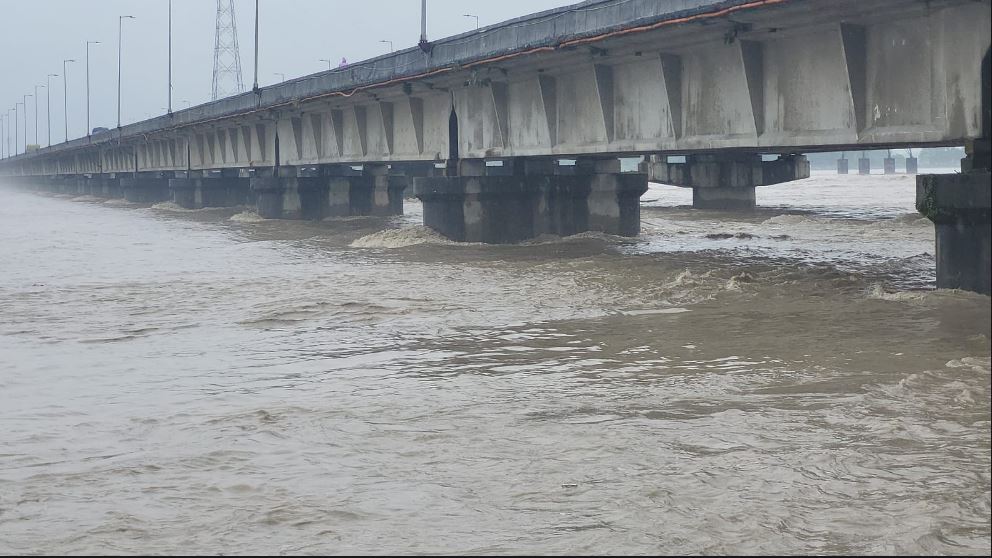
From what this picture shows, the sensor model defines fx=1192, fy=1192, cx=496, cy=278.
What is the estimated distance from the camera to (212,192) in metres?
78.5

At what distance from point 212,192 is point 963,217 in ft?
221

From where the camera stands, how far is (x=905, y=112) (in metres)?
18.1

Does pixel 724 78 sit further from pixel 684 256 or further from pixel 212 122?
pixel 212 122

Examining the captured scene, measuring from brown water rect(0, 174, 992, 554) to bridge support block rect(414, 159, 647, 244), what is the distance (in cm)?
1095

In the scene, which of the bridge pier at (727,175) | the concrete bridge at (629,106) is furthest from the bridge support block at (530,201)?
the bridge pier at (727,175)

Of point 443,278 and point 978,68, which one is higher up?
point 978,68

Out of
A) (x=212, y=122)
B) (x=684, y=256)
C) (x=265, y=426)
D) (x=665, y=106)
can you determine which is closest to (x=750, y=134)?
(x=665, y=106)

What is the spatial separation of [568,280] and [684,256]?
6.29m

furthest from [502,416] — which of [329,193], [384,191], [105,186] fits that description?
[105,186]

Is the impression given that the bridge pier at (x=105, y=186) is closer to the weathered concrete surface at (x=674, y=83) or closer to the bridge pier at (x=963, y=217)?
the weathered concrete surface at (x=674, y=83)

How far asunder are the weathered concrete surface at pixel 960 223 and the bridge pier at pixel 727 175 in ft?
117

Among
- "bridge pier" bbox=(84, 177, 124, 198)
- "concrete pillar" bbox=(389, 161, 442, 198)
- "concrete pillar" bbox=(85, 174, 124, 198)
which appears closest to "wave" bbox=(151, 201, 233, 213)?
"concrete pillar" bbox=(389, 161, 442, 198)

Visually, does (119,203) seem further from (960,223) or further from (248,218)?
(960,223)

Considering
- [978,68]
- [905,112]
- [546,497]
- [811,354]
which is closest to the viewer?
[546,497]
